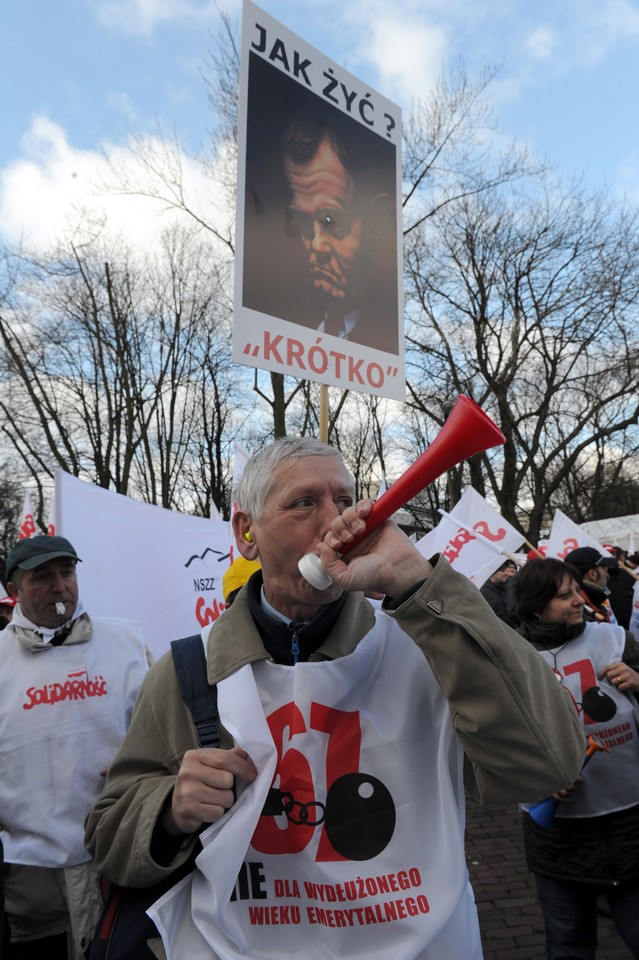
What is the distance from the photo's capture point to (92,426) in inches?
886

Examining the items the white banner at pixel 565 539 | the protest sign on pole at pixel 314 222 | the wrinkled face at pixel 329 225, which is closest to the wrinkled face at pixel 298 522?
the protest sign on pole at pixel 314 222

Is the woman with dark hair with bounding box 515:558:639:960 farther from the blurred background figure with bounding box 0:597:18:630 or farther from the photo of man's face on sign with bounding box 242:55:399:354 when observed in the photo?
the blurred background figure with bounding box 0:597:18:630

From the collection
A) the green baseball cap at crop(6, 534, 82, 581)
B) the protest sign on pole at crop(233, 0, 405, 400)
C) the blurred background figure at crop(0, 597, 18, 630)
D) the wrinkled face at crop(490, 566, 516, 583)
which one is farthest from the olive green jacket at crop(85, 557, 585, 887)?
the wrinkled face at crop(490, 566, 516, 583)

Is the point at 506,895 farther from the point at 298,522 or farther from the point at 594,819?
the point at 298,522

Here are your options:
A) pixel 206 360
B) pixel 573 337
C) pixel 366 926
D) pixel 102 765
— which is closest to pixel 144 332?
pixel 206 360

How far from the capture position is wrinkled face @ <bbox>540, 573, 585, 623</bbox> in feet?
10.3

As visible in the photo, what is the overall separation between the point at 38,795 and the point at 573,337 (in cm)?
2038

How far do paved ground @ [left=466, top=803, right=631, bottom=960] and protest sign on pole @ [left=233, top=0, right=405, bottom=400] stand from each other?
2.90 m

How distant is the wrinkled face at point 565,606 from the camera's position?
3.15m

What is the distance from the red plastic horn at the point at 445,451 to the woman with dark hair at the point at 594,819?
1.72 metres

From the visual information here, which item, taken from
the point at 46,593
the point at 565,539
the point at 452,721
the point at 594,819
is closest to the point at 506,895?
the point at 594,819

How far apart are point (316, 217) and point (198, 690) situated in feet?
8.97

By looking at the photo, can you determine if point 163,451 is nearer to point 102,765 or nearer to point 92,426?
point 92,426

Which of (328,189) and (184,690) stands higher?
(328,189)
